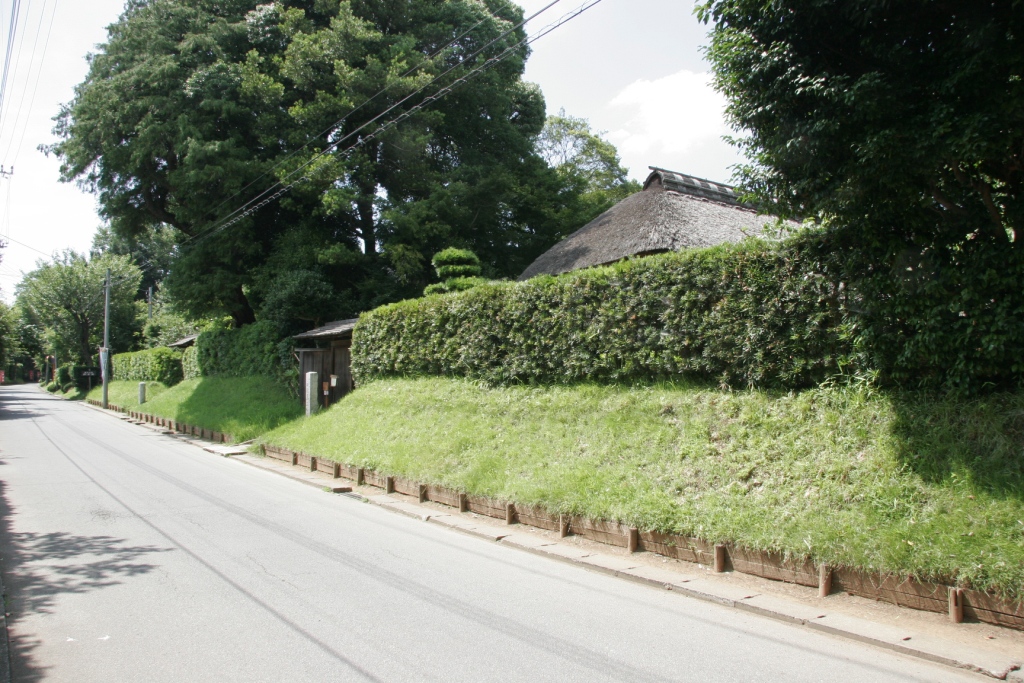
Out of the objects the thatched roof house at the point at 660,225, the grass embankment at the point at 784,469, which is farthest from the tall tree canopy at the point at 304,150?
the grass embankment at the point at 784,469

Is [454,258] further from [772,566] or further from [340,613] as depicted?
[340,613]

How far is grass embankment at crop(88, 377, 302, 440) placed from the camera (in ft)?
70.1

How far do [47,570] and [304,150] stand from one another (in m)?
22.5

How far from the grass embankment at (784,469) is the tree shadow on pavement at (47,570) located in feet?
16.2

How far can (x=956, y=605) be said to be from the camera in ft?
17.7

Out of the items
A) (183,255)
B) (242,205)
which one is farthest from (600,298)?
(183,255)

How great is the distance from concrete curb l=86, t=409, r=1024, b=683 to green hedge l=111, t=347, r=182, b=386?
3576 cm

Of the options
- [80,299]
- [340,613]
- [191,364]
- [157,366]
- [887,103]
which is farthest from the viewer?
[80,299]

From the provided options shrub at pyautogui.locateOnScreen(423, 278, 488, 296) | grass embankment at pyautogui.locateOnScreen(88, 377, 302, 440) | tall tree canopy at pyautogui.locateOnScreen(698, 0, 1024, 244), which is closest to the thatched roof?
grass embankment at pyautogui.locateOnScreen(88, 377, 302, 440)

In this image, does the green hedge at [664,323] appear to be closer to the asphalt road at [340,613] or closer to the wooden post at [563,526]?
the wooden post at [563,526]

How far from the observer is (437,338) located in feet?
54.4

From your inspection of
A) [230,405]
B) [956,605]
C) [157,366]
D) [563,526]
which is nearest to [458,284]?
[563,526]

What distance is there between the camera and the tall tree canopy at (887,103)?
597 centimetres

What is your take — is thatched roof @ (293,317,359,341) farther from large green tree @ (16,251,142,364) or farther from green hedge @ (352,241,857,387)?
large green tree @ (16,251,142,364)
